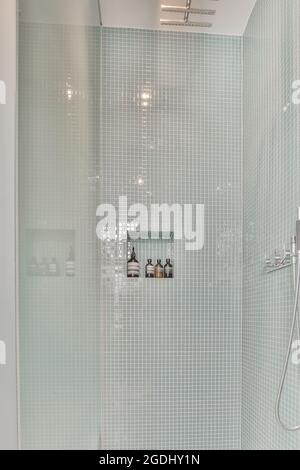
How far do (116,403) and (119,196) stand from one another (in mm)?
1162

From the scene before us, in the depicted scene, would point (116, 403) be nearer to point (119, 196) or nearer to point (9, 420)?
point (119, 196)

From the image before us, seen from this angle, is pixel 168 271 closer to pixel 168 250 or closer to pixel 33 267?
pixel 168 250

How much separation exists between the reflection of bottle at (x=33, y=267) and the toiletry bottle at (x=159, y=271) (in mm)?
1672

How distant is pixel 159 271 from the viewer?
2791 millimetres

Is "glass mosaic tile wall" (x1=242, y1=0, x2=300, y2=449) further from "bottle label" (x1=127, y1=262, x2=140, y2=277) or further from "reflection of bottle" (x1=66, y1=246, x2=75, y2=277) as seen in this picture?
"reflection of bottle" (x1=66, y1=246, x2=75, y2=277)

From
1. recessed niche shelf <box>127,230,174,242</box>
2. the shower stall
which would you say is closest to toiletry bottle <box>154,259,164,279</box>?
the shower stall

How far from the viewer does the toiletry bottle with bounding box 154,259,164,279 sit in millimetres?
2783


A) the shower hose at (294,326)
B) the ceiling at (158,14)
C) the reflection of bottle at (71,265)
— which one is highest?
the ceiling at (158,14)

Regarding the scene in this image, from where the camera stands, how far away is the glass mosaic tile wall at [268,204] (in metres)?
2.02

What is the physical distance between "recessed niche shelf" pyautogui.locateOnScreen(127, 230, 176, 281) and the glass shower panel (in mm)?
393

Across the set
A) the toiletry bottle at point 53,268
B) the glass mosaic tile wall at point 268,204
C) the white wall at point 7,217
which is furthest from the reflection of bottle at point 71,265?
the glass mosaic tile wall at point 268,204

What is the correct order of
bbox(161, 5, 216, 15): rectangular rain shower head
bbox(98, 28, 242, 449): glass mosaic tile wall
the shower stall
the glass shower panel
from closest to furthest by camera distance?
the glass shower panel, the shower stall, bbox(161, 5, 216, 15): rectangular rain shower head, bbox(98, 28, 242, 449): glass mosaic tile wall

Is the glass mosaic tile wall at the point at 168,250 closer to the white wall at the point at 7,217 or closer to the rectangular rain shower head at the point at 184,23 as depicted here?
the rectangular rain shower head at the point at 184,23

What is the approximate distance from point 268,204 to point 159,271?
2.50 feet
